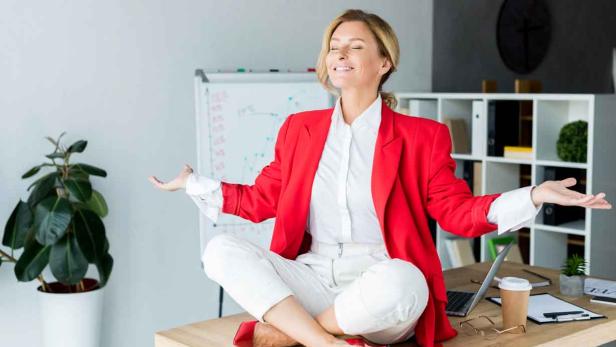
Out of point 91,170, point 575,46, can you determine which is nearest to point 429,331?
point 91,170

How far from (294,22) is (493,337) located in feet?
8.71

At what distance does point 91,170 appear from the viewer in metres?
3.59

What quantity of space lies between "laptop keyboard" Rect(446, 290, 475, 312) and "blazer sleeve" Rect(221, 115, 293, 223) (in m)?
0.64

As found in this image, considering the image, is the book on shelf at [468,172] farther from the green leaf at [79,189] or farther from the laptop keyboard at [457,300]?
the green leaf at [79,189]

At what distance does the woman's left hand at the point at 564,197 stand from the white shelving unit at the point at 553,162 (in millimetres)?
2122

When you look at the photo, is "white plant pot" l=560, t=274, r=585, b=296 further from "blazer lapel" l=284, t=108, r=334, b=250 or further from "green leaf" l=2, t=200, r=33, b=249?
"green leaf" l=2, t=200, r=33, b=249

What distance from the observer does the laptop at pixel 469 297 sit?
2.53m

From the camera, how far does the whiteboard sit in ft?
13.1

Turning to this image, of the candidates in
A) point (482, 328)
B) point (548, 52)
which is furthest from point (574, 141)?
point (482, 328)

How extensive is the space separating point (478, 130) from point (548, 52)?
5.24ft

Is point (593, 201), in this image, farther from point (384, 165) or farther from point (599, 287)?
point (599, 287)

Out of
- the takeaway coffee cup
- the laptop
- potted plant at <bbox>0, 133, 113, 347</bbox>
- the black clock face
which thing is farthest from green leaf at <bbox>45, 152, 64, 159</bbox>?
the black clock face

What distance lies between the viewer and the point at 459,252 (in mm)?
4828

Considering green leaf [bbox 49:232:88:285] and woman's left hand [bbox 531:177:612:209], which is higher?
woman's left hand [bbox 531:177:612:209]
